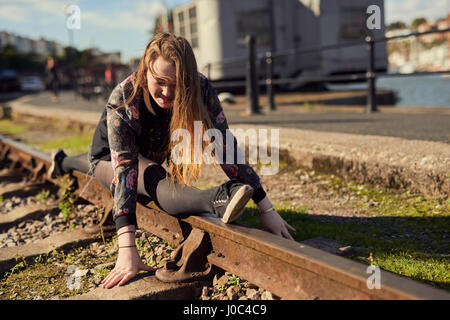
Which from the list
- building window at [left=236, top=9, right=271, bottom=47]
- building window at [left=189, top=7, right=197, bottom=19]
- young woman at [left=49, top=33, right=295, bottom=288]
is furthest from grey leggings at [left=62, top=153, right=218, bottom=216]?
building window at [left=189, top=7, right=197, bottom=19]

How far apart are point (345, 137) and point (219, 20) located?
15.0m

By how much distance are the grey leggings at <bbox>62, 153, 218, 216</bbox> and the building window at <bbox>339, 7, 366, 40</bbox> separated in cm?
1774

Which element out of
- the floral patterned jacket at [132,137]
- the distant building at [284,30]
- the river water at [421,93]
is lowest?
the floral patterned jacket at [132,137]

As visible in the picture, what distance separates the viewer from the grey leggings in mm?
2246

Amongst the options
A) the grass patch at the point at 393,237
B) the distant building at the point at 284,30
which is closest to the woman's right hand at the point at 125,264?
the grass patch at the point at 393,237

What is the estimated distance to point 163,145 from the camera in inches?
107

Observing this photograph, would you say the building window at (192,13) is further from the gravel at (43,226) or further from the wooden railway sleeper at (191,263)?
the wooden railway sleeper at (191,263)

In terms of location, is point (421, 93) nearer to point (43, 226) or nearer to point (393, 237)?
point (393, 237)

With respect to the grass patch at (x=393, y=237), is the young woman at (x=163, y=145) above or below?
above

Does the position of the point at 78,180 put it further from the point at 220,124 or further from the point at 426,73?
the point at 426,73

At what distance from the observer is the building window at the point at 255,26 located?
59.8 feet

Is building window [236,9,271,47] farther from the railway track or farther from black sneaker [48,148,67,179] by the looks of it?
the railway track

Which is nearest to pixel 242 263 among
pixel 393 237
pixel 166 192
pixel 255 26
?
pixel 166 192

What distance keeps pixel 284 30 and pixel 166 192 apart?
17.7 meters
